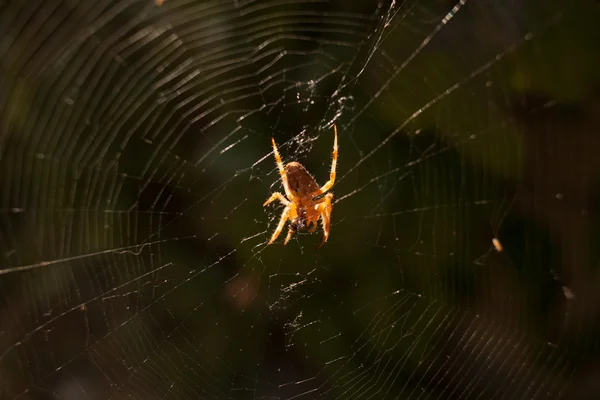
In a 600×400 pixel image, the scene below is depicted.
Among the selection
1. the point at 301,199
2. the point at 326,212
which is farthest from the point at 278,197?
the point at 326,212

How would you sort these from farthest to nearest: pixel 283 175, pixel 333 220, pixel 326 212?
1. pixel 333 220
2. pixel 326 212
3. pixel 283 175

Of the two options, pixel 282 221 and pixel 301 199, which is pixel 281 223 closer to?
pixel 282 221

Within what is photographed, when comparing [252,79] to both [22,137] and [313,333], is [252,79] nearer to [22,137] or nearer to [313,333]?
[22,137]

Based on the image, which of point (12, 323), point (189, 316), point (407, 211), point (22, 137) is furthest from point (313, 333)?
point (22, 137)

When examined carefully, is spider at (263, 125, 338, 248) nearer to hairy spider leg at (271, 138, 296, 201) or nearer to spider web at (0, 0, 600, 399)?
hairy spider leg at (271, 138, 296, 201)

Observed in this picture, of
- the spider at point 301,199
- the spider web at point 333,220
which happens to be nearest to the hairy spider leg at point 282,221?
the spider at point 301,199

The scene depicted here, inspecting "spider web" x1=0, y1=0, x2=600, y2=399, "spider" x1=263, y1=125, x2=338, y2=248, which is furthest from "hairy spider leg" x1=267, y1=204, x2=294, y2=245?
"spider web" x1=0, y1=0, x2=600, y2=399
